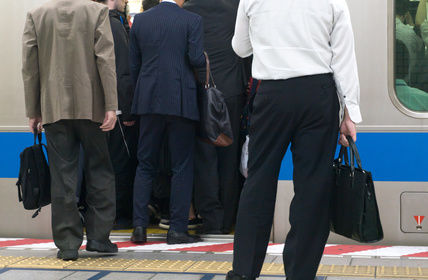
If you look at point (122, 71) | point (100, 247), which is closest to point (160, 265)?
point (100, 247)

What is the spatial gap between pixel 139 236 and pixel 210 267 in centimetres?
96

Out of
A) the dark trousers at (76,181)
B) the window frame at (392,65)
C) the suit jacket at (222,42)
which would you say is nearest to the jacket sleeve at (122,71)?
the suit jacket at (222,42)

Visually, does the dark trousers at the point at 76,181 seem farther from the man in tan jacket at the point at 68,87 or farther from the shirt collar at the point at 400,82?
the shirt collar at the point at 400,82

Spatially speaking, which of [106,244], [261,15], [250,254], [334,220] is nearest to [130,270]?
[106,244]

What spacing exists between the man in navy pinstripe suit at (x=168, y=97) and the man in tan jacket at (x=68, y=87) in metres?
0.51

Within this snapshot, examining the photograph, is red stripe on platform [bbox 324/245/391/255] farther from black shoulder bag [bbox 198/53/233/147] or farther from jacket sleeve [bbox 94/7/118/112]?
jacket sleeve [bbox 94/7/118/112]

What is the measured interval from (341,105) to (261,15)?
1.79ft


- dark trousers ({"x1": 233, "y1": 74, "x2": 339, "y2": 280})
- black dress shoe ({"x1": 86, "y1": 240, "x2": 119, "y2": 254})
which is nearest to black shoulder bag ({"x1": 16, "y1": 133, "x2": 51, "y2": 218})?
black dress shoe ({"x1": 86, "y1": 240, "x2": 119, "y2": 254})

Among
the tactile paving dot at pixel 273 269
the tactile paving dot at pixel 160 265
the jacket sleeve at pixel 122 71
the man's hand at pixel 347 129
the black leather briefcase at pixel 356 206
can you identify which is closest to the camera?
the black leather briefcase at pixel 356 206

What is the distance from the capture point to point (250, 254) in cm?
362

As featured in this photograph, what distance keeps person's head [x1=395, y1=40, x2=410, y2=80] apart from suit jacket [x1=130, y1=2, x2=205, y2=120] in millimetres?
1269

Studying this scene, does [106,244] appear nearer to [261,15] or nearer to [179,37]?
[179,37]

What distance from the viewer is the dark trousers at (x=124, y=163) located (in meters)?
5.81

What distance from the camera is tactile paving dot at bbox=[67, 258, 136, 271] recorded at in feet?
14.9
